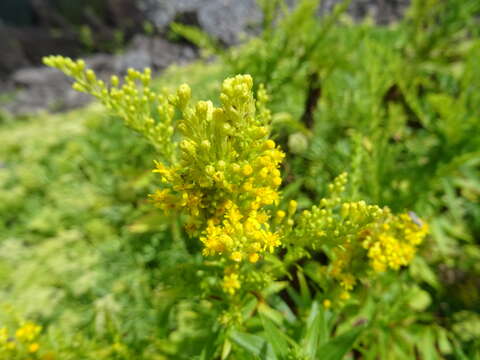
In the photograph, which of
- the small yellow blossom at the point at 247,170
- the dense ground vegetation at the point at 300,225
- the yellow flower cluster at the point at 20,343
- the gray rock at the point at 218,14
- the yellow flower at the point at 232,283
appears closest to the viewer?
the small yellow blossom at the point at 247,170

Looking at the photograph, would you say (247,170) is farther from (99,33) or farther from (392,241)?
(99,33)

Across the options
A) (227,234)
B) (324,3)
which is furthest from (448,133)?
(324,3)

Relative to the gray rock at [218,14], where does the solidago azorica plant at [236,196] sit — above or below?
below

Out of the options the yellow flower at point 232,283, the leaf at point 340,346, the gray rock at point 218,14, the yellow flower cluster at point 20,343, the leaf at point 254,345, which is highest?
the gray rock at point 218,14

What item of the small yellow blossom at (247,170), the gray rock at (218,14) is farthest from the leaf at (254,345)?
the gray rock at (218,14)

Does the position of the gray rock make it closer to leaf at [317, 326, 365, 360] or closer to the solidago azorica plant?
the solidago azorica plant

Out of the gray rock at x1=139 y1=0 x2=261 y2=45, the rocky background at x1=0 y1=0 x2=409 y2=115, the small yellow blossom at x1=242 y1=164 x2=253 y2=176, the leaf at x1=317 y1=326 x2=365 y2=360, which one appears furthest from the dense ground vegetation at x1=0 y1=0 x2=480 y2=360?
the gray rock at x1=139 y1=0 x2=261 y2=45

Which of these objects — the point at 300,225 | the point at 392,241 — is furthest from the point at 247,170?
the point at 392,241

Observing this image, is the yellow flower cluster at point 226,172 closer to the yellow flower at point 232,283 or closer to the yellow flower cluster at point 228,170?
the yellow flower cluster at point 228,170
